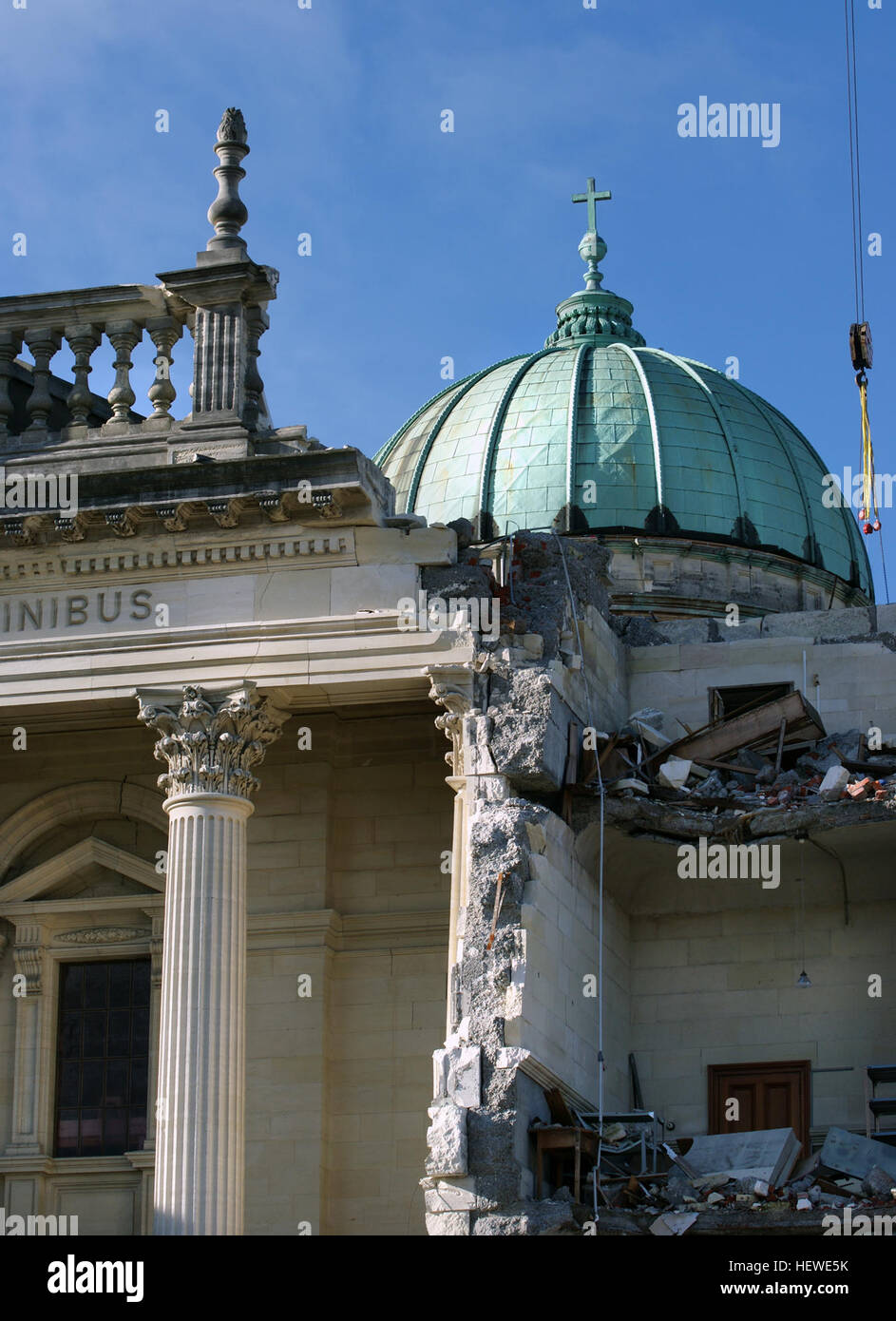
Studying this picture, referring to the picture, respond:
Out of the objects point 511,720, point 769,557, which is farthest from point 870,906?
point 769,557

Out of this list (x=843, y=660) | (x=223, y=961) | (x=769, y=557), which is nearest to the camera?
(x=223, y=961)

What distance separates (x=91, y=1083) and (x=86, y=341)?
9.38m

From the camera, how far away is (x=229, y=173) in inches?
1161

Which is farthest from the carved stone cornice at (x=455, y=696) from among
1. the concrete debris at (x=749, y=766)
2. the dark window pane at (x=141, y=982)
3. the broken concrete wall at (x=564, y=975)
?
the dark window pane at (x=141, y=982)

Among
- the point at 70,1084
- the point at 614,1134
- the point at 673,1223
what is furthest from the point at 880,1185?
the point at 70,1084

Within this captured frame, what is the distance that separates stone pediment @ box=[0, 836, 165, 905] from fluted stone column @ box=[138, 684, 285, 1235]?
4409 mm

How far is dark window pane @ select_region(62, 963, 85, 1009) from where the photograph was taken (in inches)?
1232

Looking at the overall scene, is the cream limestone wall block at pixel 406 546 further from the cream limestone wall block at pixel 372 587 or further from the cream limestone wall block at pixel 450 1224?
the cream limestone wall block at pixel 450 1224

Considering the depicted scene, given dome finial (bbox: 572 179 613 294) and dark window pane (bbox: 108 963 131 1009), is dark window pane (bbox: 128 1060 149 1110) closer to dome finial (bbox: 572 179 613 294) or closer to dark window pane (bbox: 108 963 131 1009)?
dark window pane (bbox: 108 963 131 1009)

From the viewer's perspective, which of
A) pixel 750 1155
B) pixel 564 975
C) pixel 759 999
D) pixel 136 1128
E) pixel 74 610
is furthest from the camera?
pixel 136 1128

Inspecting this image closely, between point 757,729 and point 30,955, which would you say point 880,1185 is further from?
point 30,955

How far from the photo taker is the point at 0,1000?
102 ft

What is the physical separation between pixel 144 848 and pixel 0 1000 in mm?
2685
